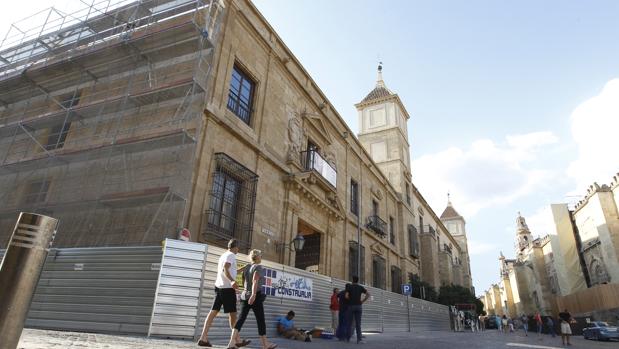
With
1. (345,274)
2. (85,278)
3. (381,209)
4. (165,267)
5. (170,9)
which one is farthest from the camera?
(381,209)

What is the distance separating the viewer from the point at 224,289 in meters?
5.02

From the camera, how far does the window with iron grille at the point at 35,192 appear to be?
10203mm

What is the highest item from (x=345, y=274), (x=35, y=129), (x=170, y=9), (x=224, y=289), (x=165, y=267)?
(x=170, y=9)

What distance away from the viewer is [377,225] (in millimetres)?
20203

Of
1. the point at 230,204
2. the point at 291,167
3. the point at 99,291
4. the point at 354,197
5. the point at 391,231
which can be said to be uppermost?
the point at 354,197

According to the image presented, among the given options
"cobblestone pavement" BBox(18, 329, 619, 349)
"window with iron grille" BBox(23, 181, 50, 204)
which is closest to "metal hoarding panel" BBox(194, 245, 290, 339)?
"cobblestone pavement" BBox(18, 329, 619, 349)

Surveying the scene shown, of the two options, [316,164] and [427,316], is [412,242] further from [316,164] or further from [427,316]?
[316,164]

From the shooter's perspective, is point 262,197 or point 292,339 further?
point 262,197

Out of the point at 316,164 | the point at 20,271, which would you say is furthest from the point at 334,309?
the point at 20,271

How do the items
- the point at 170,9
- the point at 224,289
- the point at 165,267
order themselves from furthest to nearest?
the point at 170,9 < the point at 165,267 < the point at 224,289

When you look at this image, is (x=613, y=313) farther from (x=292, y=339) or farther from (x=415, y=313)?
(x=292, y=339)

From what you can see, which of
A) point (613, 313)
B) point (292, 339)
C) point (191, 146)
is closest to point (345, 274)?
point (292, 339)

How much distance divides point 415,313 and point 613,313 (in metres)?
15.6

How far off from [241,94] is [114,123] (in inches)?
142
